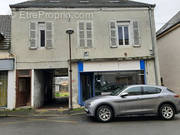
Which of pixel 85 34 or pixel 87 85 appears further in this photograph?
pixel 87 85

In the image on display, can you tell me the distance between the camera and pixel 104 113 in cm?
673

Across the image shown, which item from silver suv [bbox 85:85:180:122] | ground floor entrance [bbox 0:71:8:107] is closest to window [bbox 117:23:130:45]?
silver suv [bbox 85:85:180:122]

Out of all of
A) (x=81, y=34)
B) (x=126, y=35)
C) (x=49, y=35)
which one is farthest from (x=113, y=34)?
(x=49, y=35)

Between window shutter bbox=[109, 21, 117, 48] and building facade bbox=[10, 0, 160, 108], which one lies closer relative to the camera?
building facade bbox=[10, 0, 160, 108]

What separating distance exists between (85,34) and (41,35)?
3.13m

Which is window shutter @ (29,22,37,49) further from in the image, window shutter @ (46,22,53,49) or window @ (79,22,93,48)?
window @ (79,22,93,48)

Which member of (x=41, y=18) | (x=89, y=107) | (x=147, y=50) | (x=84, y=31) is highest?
(x=41, y=18)

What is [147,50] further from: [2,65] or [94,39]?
[2,65]

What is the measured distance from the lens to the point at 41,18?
10953mm

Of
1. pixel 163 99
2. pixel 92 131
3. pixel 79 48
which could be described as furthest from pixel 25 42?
pixel 163 99

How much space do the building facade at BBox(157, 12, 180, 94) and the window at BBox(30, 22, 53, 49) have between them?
10.5 meters

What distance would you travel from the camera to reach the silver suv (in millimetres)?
6715

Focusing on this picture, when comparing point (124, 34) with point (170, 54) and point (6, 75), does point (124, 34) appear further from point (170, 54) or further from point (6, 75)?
point (6, 75)

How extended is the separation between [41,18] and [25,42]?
80.0 inches
